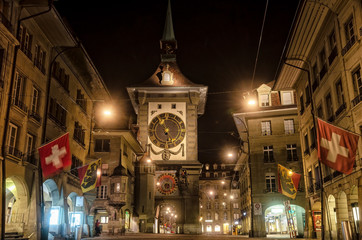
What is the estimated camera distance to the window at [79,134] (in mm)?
29688

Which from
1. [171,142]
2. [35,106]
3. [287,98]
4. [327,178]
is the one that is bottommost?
[327,178]

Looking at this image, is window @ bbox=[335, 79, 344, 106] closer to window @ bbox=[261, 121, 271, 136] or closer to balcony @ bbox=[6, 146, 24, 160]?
balcony @ bbox=[6, 146, 24, 160]

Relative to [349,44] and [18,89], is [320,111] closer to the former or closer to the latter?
[349,44]

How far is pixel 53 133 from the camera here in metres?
25.1

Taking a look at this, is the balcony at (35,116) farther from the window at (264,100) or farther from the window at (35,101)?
the window at (264,100)

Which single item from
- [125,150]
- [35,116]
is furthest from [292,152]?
[35,116]

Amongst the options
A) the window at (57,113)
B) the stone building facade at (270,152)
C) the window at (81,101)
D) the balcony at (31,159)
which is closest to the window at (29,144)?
the balcony at (31,159)

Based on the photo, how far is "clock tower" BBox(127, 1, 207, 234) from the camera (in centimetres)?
6050

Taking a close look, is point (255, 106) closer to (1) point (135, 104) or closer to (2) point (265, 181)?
(2) point (265, 181)

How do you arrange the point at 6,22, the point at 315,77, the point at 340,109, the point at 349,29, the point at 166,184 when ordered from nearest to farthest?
1. the point at 6,22
2. the point at 349,29
3. the point at 340,109
4. the point at 315,77
5. the point at 166,184

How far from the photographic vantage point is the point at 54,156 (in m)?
19.0

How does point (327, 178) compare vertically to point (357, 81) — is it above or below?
below

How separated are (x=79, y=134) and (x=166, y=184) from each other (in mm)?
33218

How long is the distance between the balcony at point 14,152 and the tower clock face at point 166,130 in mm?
43057
